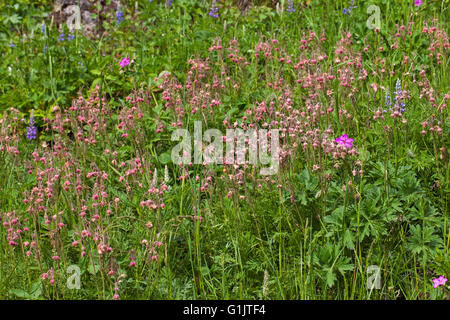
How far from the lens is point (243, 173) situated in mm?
3432

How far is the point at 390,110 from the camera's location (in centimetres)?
382

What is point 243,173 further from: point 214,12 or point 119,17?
point 119,17

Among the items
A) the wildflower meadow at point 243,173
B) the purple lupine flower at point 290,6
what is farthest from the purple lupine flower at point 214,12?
the purple lupine flower at point 290,6

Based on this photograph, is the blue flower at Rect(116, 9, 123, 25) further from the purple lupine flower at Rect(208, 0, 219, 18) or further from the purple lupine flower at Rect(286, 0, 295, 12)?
the purple lupine flower at Rect(286, 0, 295, 12)

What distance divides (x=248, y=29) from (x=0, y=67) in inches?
104

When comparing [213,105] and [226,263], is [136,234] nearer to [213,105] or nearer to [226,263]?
[226,263]

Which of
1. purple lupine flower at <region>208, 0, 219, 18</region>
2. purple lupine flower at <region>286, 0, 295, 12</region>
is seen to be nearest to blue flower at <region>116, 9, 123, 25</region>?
purple lupine flower at <region>208, 0, 219, 18</region>

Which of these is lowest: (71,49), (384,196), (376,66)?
(384,196)

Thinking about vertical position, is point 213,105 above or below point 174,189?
above

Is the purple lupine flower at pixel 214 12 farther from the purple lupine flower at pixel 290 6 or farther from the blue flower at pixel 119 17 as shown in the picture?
the blue flower at pixel 119 17

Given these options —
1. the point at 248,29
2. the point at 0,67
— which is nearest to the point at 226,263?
the point at 248,29

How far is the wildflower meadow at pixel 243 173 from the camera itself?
3.17 metres

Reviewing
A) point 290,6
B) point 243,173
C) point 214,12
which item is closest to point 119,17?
point 214,12

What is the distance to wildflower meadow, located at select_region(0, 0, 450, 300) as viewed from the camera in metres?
3.17
